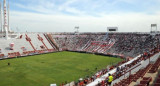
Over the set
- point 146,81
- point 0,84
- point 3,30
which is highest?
point 3,30

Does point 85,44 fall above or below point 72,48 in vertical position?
above

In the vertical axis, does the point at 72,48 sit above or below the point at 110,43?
below

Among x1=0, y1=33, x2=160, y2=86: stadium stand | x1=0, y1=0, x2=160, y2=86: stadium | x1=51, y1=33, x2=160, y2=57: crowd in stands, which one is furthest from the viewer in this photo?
x1=51, y1=33, x2=160, y2=57: crowd in stands

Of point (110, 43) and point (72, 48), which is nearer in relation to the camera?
point (110, 43)

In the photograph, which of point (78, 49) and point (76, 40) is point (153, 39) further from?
point (76, 40)

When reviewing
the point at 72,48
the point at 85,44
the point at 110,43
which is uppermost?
the point at 110,43

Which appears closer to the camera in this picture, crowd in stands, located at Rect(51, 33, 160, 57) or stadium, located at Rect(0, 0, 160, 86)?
stadium, located at Rect(0, 0, 160, 86)

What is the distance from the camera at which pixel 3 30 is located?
6475 centimetres

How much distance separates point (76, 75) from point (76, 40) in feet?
147

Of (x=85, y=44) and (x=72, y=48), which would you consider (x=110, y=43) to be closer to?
(x=85, y=44)

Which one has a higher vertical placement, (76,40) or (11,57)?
(76,40)

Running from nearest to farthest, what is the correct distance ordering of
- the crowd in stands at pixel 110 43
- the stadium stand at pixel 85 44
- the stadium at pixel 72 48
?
the stadium at pixel 72 48, the stadium stand at pixel 85 44, the crowd in stands at pixel 110 43

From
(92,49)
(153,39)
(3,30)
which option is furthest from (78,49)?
(3,30)

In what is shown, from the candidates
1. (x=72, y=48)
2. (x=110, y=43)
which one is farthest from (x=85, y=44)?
(x=110, y=43)
